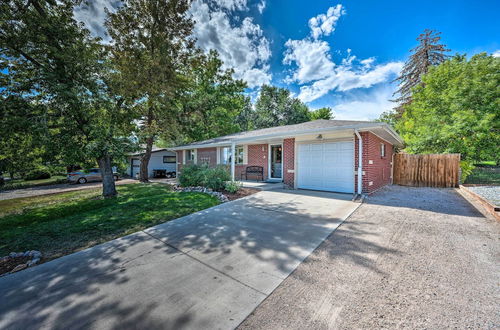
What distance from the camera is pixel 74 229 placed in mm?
4484

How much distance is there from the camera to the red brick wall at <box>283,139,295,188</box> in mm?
9141

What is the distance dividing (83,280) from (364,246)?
4.23 m

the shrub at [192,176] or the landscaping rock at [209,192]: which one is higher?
the shrub at [192,176]

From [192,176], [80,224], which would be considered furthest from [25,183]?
[80,224]

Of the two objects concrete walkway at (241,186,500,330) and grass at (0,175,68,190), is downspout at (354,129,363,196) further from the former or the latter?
grass at (0,175,68,190)

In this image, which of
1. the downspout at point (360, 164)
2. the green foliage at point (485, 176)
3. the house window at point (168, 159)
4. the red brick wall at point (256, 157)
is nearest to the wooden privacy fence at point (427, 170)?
the green foliage at point (485, 176)

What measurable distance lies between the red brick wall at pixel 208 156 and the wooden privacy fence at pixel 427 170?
11.8 m

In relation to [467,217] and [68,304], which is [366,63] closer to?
A: [467,217]

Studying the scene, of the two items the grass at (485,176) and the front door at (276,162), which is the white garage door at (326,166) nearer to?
the front door at (276,162)

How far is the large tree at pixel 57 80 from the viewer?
246 inches

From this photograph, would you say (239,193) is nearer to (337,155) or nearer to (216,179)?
(216,179)

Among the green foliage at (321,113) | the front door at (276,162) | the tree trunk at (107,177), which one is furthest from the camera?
the green foliage at (321,113)

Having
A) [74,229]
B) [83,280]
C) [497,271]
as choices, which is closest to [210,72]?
[74,229]

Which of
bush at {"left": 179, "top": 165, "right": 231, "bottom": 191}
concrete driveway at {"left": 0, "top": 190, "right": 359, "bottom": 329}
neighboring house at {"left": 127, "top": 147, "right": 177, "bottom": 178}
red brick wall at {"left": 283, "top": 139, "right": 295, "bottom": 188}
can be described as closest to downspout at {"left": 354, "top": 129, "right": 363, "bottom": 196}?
red brick wall at {"left": 283, "top": 139, "right": 295, "bottom": 188}
